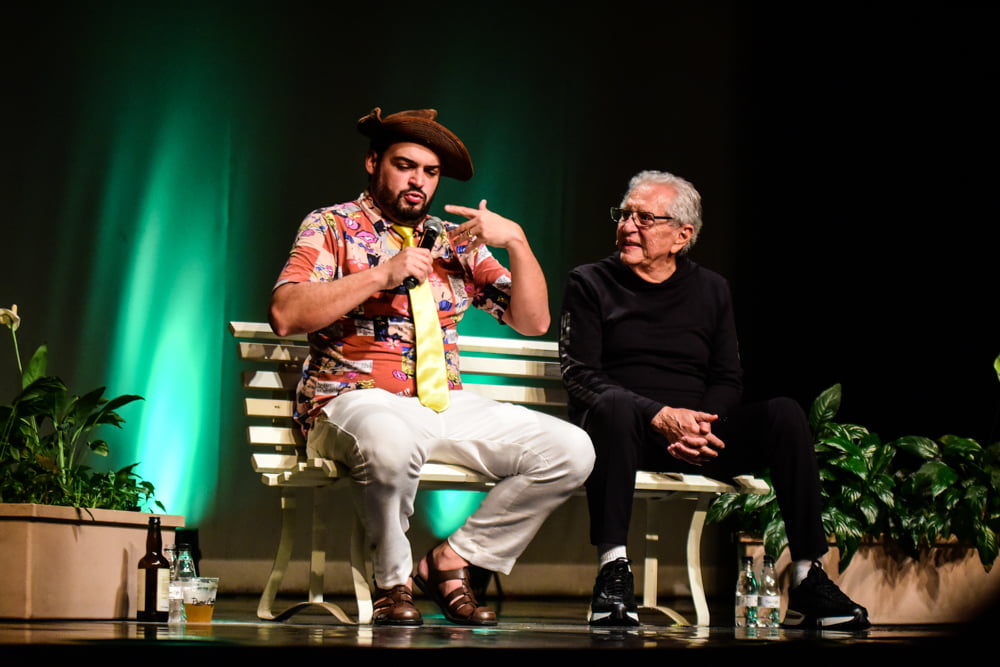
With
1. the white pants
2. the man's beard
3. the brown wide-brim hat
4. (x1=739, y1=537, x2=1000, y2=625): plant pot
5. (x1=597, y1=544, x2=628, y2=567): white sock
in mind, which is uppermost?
the brown wide-brim hat

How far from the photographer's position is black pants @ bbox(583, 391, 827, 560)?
2668mm

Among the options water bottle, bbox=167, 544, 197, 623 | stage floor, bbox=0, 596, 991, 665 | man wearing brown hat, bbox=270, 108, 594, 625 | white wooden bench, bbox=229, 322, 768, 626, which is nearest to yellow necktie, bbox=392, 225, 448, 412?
man wearing brown hat, bbox=270, 108, 594, 625

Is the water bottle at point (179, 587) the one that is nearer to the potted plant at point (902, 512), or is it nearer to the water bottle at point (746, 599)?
the water bottle at point (746, 599)

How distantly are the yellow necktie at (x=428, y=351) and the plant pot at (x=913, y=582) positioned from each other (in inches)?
45.1

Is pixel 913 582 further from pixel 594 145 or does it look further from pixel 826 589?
pixel 594 145

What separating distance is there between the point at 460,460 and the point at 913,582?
157 centimetres

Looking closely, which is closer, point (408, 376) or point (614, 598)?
point (614, 598)

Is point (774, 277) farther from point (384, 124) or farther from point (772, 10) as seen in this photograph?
point (384, 124)

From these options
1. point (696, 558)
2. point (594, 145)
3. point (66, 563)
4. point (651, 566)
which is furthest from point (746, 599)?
point (594, 145)

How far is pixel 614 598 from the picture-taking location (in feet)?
8.13

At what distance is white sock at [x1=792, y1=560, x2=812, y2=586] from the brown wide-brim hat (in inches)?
53.4

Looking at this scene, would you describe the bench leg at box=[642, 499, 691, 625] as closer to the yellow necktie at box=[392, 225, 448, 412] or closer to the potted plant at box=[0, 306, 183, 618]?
the yellow necktie at box=[392, 225, 448, 412]

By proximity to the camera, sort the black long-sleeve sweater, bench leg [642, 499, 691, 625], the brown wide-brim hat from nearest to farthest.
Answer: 1. the brown wide-brim hat
2. the black long-sleeve sweater
3. bench leg [642, 499, 691, 625]

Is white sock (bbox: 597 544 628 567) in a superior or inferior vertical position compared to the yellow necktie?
inferior
